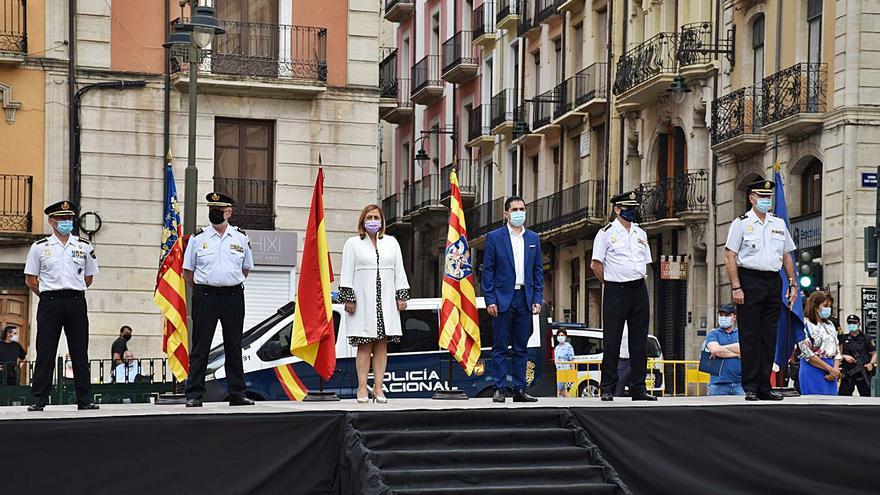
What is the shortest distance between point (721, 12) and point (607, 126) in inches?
284

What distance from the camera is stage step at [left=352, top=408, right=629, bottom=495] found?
42.3 feet

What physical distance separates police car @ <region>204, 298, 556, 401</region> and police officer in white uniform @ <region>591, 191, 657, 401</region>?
5481mm

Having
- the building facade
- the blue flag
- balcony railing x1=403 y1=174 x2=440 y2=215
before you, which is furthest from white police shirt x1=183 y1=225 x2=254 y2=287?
balcony railing x1=403 y1=174 x2=440 y2=215

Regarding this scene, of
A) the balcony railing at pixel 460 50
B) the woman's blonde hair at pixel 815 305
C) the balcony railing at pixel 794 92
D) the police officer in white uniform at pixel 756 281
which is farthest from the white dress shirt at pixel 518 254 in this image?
the balcony railing at pixel 460 50

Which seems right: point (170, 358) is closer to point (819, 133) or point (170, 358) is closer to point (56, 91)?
point (56, 91)

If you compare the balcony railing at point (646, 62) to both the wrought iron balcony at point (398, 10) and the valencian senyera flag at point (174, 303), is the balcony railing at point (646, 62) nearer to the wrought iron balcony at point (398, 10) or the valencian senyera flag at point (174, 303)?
the wrought iron balcony at point (398, 10)

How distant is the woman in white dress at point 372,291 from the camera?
1595 centimetres

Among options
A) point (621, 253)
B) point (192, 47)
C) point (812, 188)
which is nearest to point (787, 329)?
point (621, 253)

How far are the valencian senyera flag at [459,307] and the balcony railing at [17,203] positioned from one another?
46.6 feet

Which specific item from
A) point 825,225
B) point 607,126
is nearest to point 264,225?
point 825,225

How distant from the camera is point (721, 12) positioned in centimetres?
3831

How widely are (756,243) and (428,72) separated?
1639 inches

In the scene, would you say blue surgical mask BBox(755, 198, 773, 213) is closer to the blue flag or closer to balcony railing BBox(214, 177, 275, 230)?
the blue flag

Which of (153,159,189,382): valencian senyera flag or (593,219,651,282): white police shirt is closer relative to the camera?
(593,219,651,282): white police shirt
